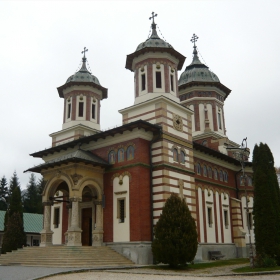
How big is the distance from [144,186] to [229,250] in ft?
39.2

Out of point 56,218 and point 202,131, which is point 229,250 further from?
point 56,218

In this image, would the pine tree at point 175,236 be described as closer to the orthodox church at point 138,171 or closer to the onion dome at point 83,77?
the orthodox church at point 138,171

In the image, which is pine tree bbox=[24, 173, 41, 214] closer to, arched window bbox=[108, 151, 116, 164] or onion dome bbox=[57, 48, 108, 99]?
onion dome bbox=[57, 48, 108, 99]

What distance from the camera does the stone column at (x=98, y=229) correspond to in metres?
24.8

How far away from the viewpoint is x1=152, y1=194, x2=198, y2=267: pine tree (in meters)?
20.3

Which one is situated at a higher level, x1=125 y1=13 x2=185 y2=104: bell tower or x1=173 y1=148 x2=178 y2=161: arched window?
x1=125 y1=13 x2=185 y2=104: bell tower

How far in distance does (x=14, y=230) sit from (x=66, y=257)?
10.5m

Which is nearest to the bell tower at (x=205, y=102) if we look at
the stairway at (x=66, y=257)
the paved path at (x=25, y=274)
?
the stairway at (x=66, y=257)

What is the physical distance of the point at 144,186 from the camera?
24.6 meters

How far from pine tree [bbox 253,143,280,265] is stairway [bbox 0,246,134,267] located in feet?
26.2

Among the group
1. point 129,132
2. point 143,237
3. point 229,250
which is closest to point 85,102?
point 129,132

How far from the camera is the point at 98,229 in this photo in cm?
2516


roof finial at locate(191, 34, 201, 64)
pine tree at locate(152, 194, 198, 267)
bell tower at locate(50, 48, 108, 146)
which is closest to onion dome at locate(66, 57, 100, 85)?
bell tower at locate(50, 48, 108, 146)

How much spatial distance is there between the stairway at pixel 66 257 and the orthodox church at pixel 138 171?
803mm
